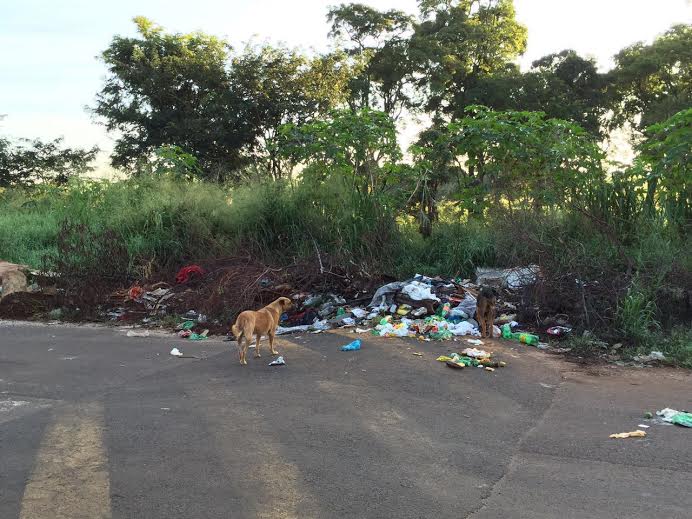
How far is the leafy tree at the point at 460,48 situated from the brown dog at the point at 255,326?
1913 centimetres

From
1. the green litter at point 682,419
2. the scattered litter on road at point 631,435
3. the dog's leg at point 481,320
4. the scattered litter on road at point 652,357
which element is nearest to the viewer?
the scattered litter on road at point 631,435

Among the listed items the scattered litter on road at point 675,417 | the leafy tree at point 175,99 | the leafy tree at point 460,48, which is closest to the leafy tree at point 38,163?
the leafy tree at point 175,99

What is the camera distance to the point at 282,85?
2358 centimetres

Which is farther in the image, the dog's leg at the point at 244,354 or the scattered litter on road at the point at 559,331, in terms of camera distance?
the scattered litter on road at the point at 559,331

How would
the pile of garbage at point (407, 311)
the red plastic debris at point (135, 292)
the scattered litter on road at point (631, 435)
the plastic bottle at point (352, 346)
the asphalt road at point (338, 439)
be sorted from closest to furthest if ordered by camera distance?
the asphalt road at point (338, 439)
the scattered litter on road at point (631, 435)
the plastic bottle at point (352, 346)
the pile of garbage at point (407, 311)
the red plastic debris at point (135, 292)

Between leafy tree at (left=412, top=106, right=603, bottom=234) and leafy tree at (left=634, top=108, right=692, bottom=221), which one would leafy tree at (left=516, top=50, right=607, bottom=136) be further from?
leafy tree at (left=634, top=108, right=692, bottom=221)

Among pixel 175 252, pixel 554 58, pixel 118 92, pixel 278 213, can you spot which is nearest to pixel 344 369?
pixel 278 213

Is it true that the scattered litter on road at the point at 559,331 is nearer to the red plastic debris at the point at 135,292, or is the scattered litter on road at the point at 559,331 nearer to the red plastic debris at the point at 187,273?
the red plastic debris at the point at 187,273

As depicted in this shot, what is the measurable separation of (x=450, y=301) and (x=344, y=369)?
3247 mm

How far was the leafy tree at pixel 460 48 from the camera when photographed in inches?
965

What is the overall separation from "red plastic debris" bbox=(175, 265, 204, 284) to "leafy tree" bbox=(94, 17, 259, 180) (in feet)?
39.6

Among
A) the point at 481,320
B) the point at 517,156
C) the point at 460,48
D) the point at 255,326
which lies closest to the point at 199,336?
the point at 255,326

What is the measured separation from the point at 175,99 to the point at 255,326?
61.6 feet

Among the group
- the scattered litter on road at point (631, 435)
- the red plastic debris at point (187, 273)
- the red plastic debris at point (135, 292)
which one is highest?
the red plastic debris at point (187, 273)
